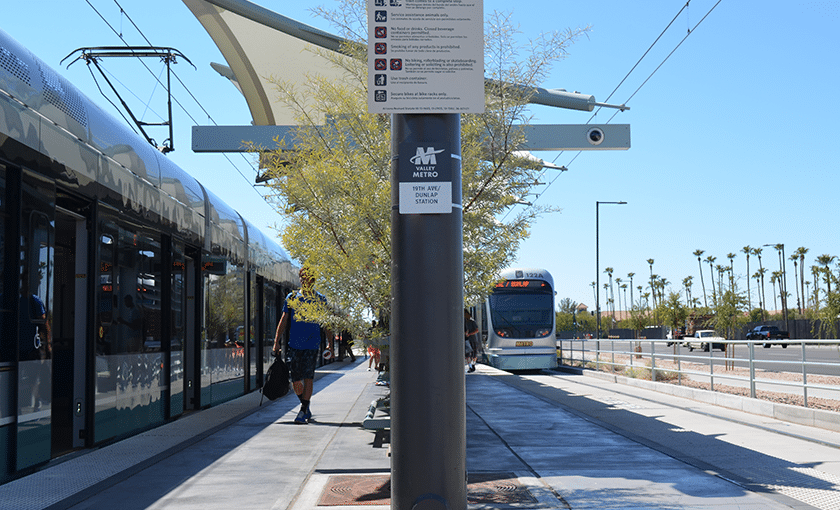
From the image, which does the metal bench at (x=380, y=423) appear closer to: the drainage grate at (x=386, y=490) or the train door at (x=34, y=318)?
the drainage grate at (x=386, y=490)

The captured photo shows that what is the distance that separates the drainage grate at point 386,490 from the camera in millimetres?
5328

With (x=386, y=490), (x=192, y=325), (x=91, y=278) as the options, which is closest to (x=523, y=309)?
(x=192, y=325)

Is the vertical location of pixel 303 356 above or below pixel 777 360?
above

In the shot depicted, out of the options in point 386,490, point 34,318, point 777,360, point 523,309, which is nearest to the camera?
point 386,490

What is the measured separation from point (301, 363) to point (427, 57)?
7.17m

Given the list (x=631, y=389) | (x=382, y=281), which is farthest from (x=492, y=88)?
(x=631, y=389)

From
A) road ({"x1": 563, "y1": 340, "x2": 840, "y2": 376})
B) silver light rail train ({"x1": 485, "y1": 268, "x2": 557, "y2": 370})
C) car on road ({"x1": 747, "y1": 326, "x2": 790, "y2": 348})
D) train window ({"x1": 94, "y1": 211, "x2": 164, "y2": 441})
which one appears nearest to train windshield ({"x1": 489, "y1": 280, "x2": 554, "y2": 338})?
silver light rail train ({"x1": 485, "y1": 268, "x2": 557, "y2": 370})

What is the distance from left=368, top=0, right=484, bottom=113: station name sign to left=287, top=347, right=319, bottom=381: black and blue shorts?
7.01 m

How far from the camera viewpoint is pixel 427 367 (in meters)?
3.65

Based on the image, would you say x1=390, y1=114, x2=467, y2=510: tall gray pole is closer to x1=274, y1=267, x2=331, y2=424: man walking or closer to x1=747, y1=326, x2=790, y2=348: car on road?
x1=274, y1=267, x2=331, y2=424: man walking

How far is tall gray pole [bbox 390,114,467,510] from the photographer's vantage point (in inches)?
144

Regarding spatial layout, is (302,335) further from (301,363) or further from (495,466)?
(495,466)

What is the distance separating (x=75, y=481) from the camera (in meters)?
5.93

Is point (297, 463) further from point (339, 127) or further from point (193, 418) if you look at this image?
point (193, 418)
